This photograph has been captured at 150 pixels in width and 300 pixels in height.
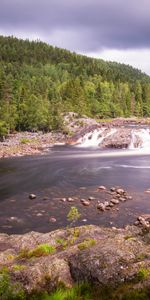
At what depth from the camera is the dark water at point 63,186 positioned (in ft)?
96.6

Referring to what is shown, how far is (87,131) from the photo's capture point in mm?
91875

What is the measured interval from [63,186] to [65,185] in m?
0.48

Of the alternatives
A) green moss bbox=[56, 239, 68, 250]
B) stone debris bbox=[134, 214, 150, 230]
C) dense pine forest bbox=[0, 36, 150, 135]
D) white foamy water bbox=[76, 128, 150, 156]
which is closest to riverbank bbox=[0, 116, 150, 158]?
white foamy water bbox=[76, 128, 150, 156]

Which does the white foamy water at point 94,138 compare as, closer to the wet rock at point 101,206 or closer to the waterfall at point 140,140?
the waterfall at point 140,140

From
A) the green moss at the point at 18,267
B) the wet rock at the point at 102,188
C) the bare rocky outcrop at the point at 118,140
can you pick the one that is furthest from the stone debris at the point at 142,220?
the bare rocky outcrop at the point at 118,140

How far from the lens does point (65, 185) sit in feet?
135

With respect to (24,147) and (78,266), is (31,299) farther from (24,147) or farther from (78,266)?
(24,147)

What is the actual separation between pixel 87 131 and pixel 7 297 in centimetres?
8139

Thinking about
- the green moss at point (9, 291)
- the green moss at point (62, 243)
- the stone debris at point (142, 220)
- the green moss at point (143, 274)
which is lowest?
the stone debris at point (142, 220)

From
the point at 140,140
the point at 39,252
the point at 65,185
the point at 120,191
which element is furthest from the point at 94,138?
the point at 39,252

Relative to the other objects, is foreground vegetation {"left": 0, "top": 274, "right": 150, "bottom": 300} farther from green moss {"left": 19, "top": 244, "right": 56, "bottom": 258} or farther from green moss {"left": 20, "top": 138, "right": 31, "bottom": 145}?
green moss {"left": 20, "top": 138, "right": 31, "bottom": 145}

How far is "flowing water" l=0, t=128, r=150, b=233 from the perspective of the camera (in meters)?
29.5

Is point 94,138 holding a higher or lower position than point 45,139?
higher

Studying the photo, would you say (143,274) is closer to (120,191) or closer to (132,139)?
(120,191)
